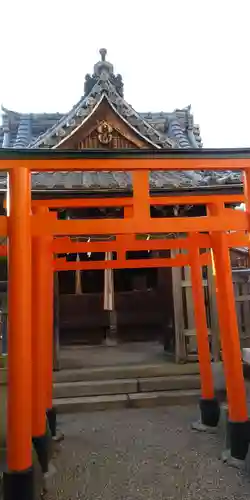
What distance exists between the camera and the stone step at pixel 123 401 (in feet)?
18.9

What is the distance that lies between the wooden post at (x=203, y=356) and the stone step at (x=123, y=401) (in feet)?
3.97

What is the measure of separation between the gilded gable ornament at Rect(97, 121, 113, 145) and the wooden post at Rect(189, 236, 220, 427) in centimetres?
539

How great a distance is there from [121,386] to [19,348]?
3.81m

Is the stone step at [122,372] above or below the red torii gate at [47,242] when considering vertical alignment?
below

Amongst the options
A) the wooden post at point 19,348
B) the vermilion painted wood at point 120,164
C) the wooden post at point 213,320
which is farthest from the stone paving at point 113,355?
the vermilion painted wood at point 120,164

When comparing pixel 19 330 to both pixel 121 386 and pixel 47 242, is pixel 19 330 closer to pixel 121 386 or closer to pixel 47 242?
pixel 47 242

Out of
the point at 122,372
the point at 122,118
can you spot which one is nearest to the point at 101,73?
the point at 122,118

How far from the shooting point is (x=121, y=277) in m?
11.3

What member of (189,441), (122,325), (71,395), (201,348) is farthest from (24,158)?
(122,325)

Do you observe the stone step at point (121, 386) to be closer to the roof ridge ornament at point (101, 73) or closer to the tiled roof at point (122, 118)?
the tiled roof at point (122, 118)

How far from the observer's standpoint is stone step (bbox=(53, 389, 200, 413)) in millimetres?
5754

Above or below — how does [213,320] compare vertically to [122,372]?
above

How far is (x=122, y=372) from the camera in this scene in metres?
6.57

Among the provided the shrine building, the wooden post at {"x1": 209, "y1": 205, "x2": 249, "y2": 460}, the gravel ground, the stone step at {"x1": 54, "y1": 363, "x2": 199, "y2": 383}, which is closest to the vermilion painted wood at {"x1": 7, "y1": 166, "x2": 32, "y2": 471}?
the gravel ground
